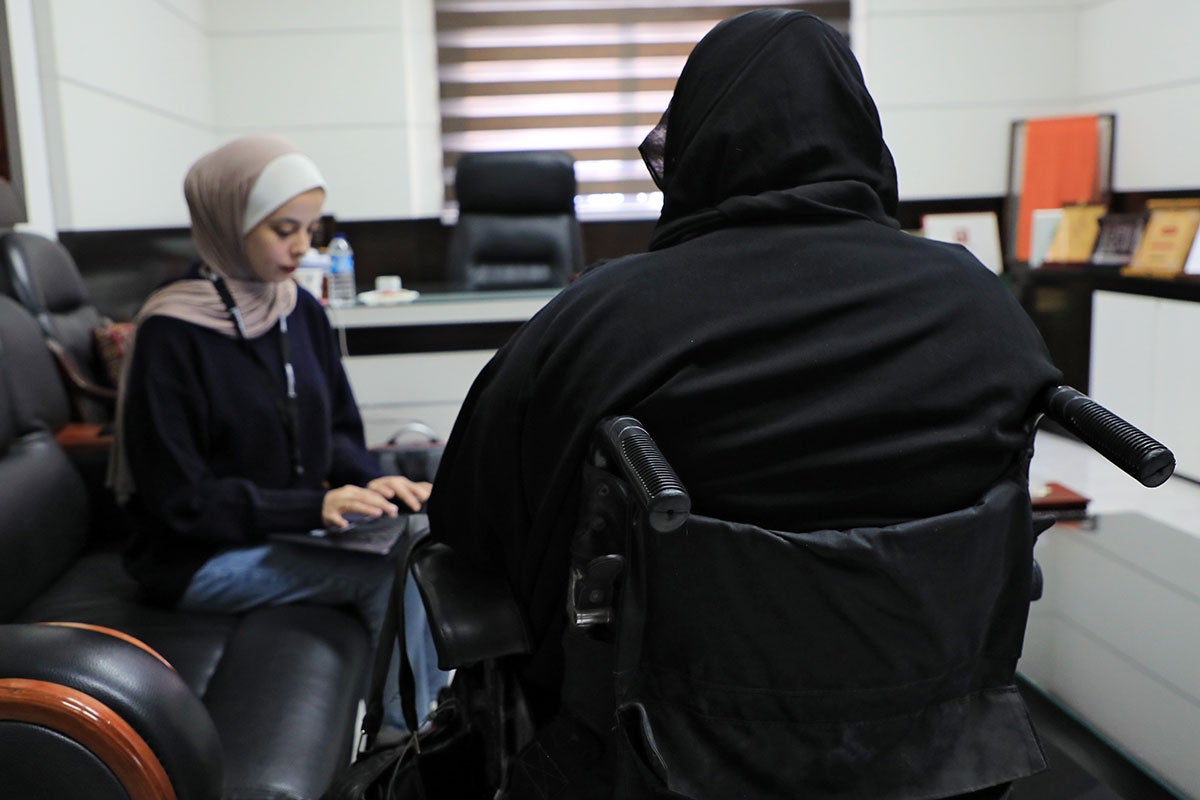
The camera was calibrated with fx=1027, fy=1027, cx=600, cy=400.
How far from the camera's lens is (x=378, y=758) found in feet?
3.68

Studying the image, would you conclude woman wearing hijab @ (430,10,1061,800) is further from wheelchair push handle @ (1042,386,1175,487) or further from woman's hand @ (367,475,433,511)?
woman's hand @ (367,475,433,511)

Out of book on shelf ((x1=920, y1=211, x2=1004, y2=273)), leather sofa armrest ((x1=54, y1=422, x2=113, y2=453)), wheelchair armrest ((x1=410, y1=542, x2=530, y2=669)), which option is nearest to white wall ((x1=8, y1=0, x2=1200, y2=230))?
book on shelf ((x1=920, y1=211, x2=1004, y2=273))

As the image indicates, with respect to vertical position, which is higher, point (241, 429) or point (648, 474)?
point (648, 474)

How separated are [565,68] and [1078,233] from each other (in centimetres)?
270

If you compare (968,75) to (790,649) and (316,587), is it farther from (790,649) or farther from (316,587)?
(790,649)

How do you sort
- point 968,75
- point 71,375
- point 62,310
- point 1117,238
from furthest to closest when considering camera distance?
point 968,75, point 1117,238, point 62,310, point 71,375

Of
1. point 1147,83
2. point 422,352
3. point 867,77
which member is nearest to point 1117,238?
point 1147,83

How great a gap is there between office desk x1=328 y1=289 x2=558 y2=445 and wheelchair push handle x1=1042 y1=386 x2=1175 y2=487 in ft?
→ 8.84

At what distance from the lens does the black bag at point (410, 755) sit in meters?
1.08

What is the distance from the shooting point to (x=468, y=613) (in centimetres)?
99

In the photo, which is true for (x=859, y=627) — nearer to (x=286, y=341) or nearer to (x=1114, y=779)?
(x=1114, y=779)

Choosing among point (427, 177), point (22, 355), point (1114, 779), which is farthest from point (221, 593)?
point (427, 177)

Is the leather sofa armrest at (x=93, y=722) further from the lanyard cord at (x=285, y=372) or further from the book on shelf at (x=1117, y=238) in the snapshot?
the book on shelf at (x=1117, y=238)

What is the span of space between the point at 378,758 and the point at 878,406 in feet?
2.18
